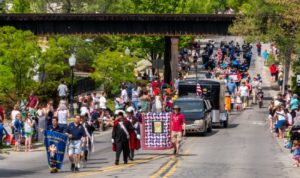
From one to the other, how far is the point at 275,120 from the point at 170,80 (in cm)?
3608

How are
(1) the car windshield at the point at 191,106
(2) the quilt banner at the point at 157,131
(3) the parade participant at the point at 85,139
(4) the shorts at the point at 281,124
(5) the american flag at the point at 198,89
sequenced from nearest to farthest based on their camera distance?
(3) the parade participant at the point at 85,139, (2) the quilt banner at the point at 157,131, (4) the shorts at the point at 281,124, (1) the car windshield at the point at 191,106, (5) the american flag at the point at 198,89

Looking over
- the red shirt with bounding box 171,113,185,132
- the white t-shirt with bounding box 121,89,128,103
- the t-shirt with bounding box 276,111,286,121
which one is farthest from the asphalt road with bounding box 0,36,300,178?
the white t-shirt with bounding box 121,89,128,103

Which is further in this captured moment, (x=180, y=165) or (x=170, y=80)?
(x=170, y=80)

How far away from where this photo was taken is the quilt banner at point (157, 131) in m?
36.3

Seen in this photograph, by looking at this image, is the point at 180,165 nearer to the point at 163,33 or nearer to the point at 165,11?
the point at 163,33

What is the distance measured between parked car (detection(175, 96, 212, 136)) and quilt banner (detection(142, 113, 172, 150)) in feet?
28.2

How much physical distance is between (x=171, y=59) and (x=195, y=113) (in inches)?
1481

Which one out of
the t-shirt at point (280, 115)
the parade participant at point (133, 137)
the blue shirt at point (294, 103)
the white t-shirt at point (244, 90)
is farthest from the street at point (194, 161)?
the white t-shirt at point (244, 90)

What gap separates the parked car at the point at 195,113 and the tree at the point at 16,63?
8027 millimetres

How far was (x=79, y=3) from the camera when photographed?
329 ft

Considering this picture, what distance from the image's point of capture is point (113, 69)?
62.2 m

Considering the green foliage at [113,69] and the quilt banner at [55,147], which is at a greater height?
the green foliage at [113,69]

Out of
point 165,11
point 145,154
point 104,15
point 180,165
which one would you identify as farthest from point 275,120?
point 165,11

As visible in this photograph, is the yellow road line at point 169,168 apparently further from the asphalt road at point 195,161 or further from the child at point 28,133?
the child at point 28,133
